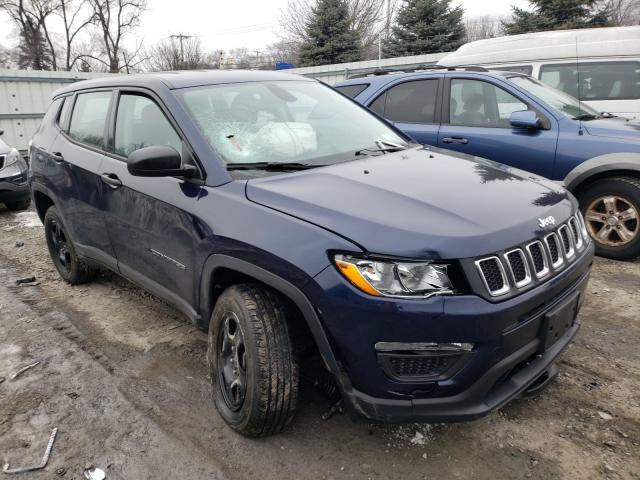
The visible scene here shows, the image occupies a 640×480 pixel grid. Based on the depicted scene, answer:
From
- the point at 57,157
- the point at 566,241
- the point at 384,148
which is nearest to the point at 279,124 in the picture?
the point at 384,148

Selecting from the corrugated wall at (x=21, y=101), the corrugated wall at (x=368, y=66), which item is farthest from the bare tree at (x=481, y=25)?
the corrugated wall at (x=21, y=101)

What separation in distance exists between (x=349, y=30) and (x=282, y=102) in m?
22.6

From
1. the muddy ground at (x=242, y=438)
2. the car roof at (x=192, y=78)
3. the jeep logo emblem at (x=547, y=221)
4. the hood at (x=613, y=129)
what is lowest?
the muddy ground at (x=242, y=438)

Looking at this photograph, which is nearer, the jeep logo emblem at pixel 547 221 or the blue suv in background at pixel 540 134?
the jeep logo emblem at pixel 547 221

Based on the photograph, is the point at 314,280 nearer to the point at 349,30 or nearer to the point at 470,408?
the point at 470,408

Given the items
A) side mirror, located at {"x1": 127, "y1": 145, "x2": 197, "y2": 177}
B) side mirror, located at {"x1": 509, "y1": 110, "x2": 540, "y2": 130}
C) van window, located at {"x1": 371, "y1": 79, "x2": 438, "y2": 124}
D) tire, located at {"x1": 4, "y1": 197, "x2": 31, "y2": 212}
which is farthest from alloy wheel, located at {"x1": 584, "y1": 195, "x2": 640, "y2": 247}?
tire, located at {"x1": 4, "y1": 197, "x2": 31, "y2": 212}

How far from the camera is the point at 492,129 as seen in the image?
16.1 ft

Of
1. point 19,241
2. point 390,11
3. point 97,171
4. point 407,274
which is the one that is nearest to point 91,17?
point 390,11

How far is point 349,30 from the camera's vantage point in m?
23.7

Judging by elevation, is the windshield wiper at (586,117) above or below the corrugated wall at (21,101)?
below

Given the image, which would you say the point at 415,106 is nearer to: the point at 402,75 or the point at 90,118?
the point at 402,75

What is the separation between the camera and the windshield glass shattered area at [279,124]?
2666 mm

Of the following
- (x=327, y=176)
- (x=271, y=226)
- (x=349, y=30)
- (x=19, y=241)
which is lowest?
(x=19, y=241)

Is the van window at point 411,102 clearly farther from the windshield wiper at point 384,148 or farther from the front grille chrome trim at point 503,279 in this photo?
the front grille chrome trim at point 503,279
